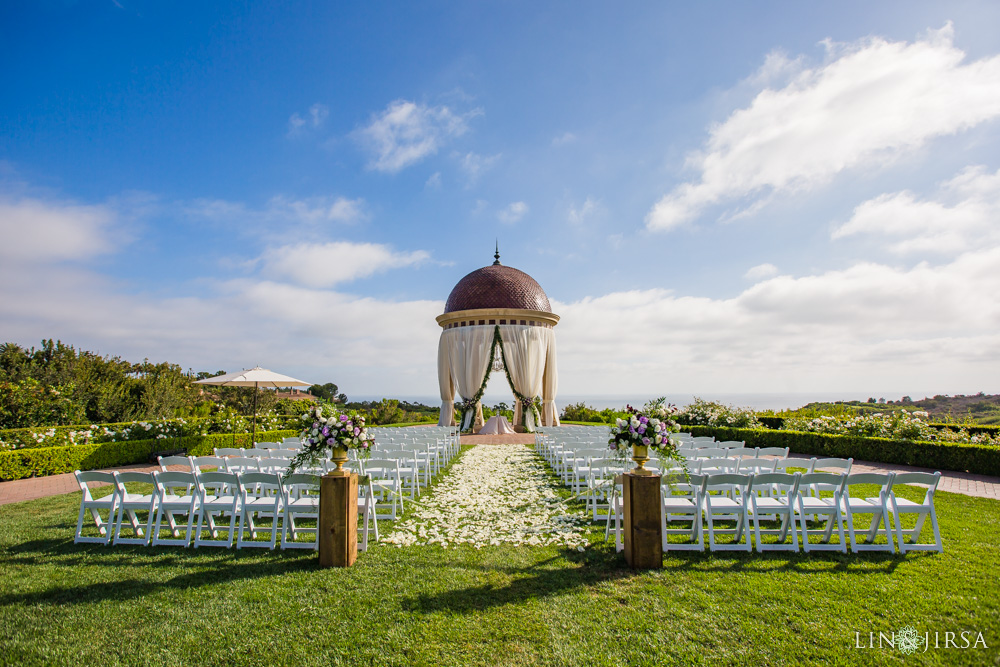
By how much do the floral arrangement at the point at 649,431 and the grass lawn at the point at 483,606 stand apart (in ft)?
3.75

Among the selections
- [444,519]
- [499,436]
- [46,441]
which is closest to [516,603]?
[444,519]

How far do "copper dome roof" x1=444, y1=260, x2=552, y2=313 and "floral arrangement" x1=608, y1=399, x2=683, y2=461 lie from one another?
15488 millimetres

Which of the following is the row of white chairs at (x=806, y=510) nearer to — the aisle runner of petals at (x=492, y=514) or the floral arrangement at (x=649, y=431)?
the floral arrangement at (x=649, y=431)

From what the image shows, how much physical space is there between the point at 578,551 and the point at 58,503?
8.54 meters

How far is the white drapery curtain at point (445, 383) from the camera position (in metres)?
21.3

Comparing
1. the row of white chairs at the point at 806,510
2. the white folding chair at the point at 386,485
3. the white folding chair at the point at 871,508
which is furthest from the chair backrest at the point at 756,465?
the white folding chair at the point at 386,485

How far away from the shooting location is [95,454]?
37.9 ft

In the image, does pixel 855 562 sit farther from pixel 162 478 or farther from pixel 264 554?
pixel 162 478

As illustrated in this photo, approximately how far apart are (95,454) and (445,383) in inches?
486

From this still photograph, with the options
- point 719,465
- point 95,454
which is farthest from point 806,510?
point 95,454

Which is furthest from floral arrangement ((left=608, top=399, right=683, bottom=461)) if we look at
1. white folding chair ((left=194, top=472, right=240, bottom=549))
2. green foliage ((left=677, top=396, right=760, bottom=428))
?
green foliage ((left=677, top=396, right=760, bottom=428))

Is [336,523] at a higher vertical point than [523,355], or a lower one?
lower

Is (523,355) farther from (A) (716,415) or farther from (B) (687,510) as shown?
(B) (687,510)

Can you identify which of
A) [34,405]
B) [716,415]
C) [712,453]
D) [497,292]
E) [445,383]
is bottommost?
[716,415]
